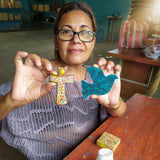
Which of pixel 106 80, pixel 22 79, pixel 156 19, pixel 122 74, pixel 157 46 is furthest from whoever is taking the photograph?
pixel 156 19

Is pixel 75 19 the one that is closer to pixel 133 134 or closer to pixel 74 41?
pixel 74 41

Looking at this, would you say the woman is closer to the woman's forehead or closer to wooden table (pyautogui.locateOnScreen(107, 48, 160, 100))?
the woman's forehead

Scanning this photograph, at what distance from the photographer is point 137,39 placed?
2.58 meters

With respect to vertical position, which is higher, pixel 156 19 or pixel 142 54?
pixel 156 19

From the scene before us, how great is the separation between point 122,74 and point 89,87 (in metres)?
1.84

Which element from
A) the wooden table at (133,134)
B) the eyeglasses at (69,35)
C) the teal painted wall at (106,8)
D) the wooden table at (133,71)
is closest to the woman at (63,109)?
the eyeglasses at (69,35)

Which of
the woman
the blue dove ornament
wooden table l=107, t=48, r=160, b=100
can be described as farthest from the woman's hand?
wooden table l=107, t=48, r=160, b=100

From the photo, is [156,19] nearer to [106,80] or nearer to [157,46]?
[157,46]

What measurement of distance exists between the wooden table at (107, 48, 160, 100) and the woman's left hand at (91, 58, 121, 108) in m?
1.35

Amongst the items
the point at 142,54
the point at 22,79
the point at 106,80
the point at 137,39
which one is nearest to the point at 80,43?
the point at 106,80

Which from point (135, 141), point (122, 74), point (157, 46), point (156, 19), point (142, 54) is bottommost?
point (122, 74)

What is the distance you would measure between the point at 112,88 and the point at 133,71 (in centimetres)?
163

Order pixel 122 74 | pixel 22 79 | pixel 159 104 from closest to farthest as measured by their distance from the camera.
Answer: pixel 22 79
pixel 159 104
pixel 122 74

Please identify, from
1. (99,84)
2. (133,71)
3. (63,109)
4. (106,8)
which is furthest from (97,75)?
(106,8)
